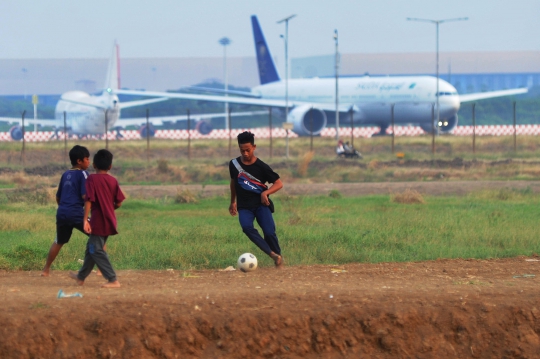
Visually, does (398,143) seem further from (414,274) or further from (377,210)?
(414,274)

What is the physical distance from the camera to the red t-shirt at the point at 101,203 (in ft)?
26.7

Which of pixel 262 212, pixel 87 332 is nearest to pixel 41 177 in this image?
pixel 262 212

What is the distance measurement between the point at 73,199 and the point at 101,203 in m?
0.64

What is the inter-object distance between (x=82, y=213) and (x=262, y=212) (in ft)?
6.43

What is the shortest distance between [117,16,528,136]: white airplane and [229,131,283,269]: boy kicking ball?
37828 millimetres

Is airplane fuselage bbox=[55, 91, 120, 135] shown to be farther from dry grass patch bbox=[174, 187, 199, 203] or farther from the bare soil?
the bare soil

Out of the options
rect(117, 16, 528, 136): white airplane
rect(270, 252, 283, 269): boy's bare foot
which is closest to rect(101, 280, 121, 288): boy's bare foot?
rect(270, 252, 283, 269): boy's bare foot

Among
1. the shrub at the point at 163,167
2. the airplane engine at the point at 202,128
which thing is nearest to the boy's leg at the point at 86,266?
the shrub at the point at 163,167

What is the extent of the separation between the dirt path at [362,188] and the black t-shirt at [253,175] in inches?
491

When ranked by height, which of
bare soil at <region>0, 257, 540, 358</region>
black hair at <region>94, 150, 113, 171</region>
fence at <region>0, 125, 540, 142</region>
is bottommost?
bare soil at <region>0, 257, 540, 358</region>

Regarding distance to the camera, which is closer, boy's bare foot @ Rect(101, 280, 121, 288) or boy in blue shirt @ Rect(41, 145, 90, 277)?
boy's bare foot @ Rect(101, 280, 121, 288)

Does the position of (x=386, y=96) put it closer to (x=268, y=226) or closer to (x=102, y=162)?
(x=268, y=226)

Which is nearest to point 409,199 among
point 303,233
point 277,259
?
point 303,233

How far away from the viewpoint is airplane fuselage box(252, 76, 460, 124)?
51.1 m
